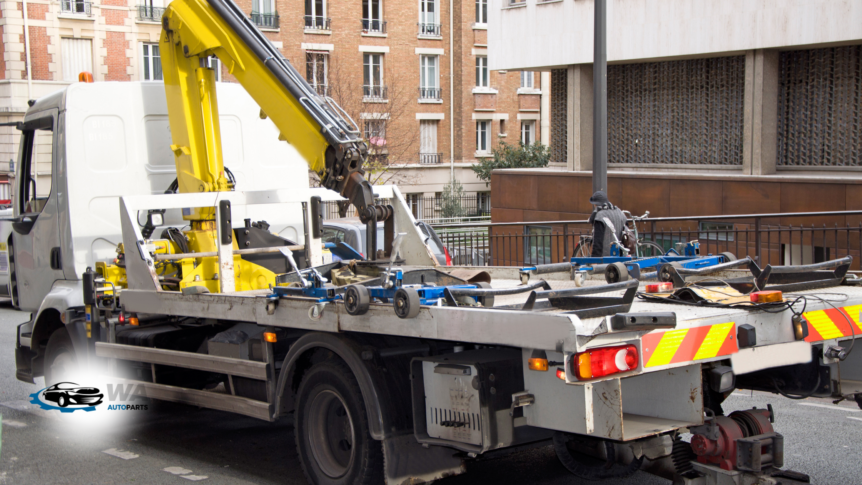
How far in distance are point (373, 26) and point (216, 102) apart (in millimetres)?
37110

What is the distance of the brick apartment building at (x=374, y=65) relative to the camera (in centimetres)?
3794

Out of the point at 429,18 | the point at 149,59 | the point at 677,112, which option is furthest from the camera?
the point at 429,18

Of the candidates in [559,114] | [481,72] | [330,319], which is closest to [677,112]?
[559,114]

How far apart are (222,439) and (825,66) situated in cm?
1481

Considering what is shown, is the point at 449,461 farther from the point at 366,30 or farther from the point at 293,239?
the point at 366,30

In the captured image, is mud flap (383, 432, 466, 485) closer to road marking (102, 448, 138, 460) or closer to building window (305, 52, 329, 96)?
road marking (102, 448, 138, 460)

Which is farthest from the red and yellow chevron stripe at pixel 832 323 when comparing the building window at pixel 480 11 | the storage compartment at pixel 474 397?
the building window at pixel 480 11

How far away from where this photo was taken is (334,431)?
5.55 metres

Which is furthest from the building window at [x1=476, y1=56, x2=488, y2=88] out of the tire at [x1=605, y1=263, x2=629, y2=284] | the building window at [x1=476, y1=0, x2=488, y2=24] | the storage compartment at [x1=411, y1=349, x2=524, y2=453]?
the storage compartment at [x1=411, y1=349, x2=524, y2=453]

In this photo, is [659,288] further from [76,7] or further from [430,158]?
[430,158]

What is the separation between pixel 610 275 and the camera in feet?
18.6

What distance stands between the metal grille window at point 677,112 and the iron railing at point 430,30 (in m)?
24.6

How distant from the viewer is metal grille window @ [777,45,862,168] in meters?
16.9

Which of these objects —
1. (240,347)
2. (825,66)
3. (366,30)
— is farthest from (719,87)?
(366,30)
